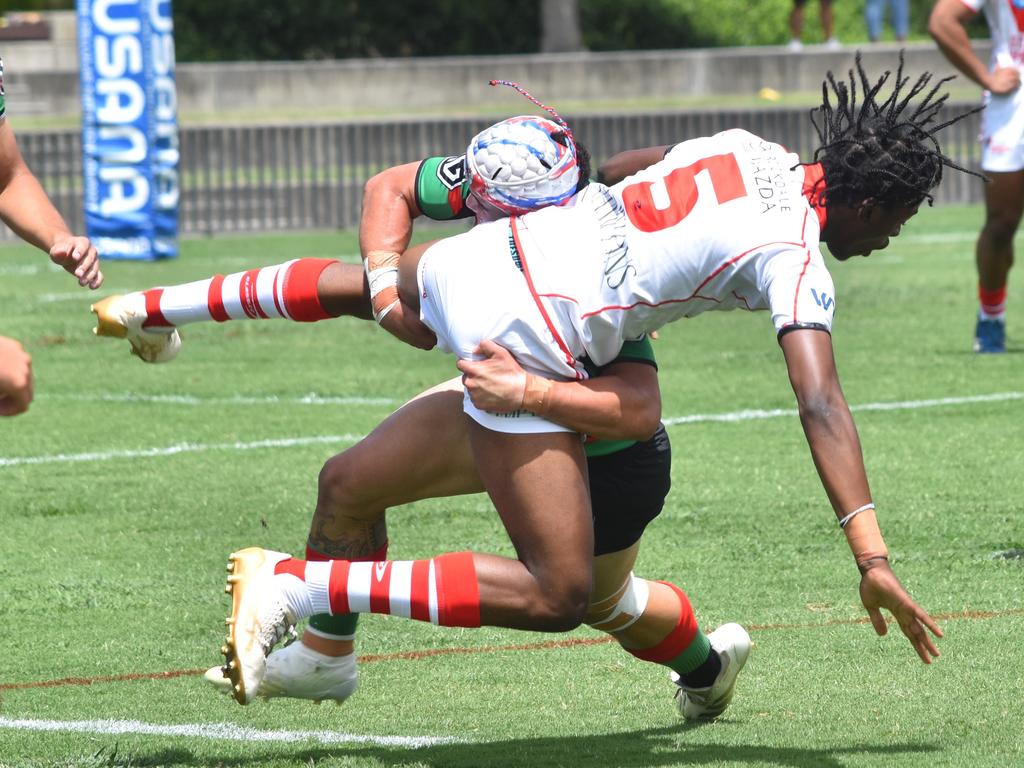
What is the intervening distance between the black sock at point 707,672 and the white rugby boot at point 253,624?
121 centimetres

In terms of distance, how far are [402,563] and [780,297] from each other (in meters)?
1.17

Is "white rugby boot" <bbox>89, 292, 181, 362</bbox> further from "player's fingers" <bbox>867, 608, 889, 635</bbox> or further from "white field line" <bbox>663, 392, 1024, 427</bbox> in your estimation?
"white field line" <bbox>663, 392, 1024, 427</bbox>

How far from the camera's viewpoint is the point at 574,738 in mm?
4992

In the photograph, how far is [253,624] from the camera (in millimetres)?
4605

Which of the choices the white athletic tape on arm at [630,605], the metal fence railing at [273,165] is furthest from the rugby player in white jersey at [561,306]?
the metal fence railing at [273,165]

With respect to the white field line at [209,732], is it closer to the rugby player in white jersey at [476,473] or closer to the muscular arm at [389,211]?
the rugby player in white jersey at [476,473]

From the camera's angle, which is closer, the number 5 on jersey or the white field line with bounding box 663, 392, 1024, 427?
the number 5 on jersey

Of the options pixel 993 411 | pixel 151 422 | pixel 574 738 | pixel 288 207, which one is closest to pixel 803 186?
pixel 574 738

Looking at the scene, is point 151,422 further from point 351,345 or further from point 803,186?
point 803,186

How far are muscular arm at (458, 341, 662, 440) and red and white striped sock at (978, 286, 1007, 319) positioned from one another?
21.5 ft

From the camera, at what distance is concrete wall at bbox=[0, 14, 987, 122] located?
2711 cm

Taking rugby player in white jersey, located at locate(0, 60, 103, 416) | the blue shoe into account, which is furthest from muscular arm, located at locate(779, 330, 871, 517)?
the blue shoe

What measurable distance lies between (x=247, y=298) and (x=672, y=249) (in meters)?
1.71

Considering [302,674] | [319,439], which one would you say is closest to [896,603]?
[302,674]
